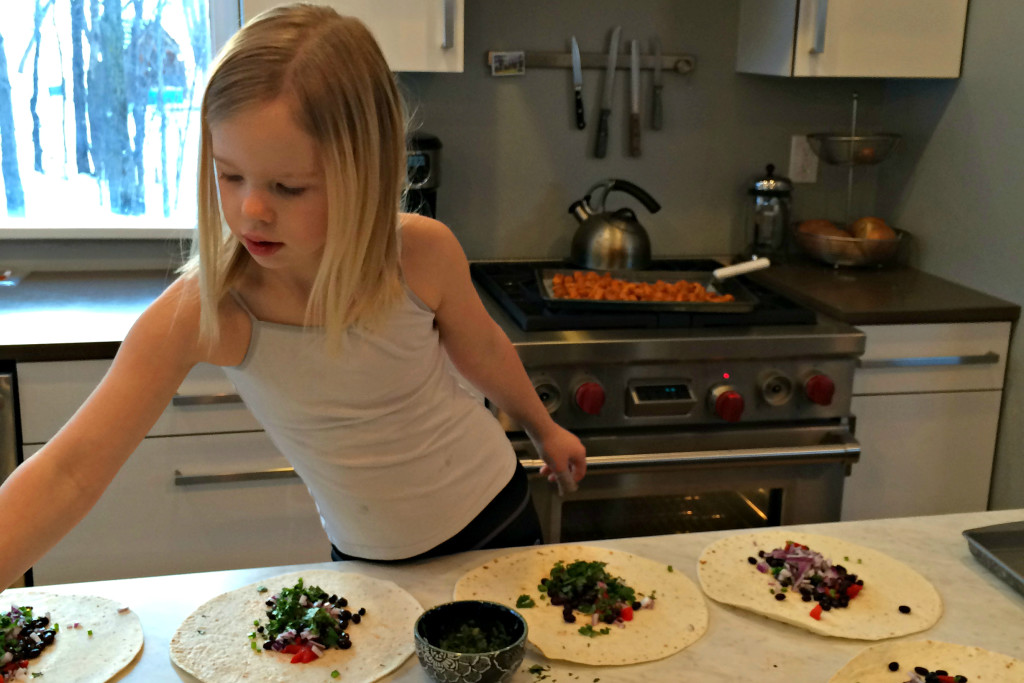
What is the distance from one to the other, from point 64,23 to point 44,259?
1.87 ft

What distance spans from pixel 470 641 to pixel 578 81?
1934mm

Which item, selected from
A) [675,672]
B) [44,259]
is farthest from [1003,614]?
[44,259]

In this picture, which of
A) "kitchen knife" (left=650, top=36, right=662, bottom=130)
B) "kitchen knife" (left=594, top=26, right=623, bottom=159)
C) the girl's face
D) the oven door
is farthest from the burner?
the girl's face

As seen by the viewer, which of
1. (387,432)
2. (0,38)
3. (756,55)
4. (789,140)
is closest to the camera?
(387,432)

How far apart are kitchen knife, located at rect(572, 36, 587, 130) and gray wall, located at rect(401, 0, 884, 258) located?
0.10 ft

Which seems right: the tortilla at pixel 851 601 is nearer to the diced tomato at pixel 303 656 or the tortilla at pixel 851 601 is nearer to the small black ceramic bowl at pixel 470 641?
the small black ceramic bowl at pixel 470 641

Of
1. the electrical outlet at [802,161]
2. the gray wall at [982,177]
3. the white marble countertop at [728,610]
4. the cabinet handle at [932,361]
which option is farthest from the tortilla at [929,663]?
the electrical outlet at [802,161]

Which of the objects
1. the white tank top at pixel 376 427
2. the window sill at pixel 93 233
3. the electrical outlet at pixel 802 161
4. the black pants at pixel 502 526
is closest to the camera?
the white tank top at pixel 376 427

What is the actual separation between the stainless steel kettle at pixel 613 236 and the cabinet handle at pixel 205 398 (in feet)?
3.14

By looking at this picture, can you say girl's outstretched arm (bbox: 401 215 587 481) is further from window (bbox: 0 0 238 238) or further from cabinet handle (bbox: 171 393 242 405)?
window (bbox: 0 0 238 238)

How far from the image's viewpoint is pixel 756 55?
102 inches

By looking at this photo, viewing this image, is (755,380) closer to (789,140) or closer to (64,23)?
(789,140)

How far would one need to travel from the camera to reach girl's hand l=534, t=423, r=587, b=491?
1310 mm

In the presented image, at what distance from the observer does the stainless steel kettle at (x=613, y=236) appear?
8.08ft
